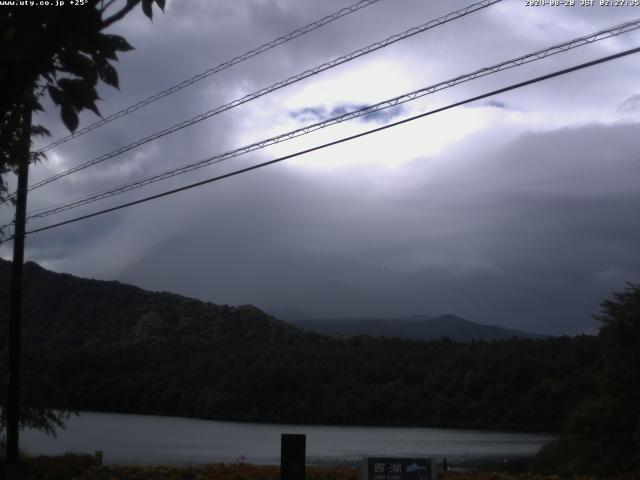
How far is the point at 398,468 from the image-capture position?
12078 millimetres

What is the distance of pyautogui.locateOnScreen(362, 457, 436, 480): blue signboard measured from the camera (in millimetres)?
11984

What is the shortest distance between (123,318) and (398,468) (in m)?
104

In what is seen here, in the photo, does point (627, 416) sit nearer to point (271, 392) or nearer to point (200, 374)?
point (271, 392)

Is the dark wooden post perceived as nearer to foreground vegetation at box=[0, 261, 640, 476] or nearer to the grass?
the grass

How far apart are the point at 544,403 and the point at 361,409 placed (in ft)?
52.3

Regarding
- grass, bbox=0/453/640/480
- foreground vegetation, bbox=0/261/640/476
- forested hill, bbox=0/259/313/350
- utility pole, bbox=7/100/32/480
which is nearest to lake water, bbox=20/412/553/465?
foreground vegetation, bbox=0/261/640/476

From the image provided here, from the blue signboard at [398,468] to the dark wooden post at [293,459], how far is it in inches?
56.7

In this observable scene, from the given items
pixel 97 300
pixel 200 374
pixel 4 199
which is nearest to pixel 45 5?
pixel 4 199

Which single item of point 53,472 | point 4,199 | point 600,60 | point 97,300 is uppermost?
point 97,300

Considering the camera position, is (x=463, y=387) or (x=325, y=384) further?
(x=325, y=384)

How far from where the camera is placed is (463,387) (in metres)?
70.0

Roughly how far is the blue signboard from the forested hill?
290 ft

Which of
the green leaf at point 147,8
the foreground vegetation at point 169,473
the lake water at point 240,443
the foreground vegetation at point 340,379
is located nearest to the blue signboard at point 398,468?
the foreground vegetation at point 169,473

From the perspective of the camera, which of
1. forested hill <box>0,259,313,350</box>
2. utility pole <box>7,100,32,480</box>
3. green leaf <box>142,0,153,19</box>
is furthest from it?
forested hill <box>0,259,313,350</box>
